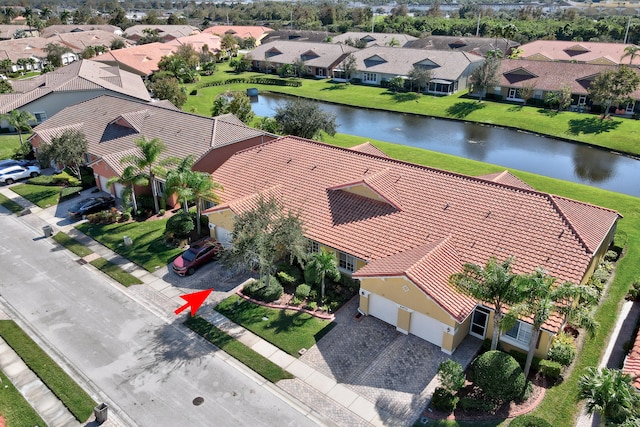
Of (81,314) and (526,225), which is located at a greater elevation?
(526,225)

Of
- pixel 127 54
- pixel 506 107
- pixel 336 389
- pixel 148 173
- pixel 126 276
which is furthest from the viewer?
pixel 127 54

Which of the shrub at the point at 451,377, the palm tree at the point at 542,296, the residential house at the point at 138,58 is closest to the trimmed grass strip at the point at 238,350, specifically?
the shrub at the point at 451,377

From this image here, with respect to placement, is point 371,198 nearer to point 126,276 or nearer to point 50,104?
point 126,276

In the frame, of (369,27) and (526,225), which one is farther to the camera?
(369,27)

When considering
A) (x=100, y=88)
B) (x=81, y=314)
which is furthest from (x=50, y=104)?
(x=81, y=314)

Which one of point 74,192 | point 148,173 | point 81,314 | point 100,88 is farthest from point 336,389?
point 100,88

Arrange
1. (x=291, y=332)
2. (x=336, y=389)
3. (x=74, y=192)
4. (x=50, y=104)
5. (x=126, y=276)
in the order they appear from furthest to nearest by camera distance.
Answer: (x=50, y=104), (x=74, y=192), (x=126, y=276), (x=291, y=332), (x=336, y=389)

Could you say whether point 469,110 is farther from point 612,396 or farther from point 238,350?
point 612,396

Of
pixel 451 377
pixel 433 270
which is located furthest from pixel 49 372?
pixel 433 270

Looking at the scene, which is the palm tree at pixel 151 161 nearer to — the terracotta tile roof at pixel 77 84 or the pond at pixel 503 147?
the pond at pixel 503 147
